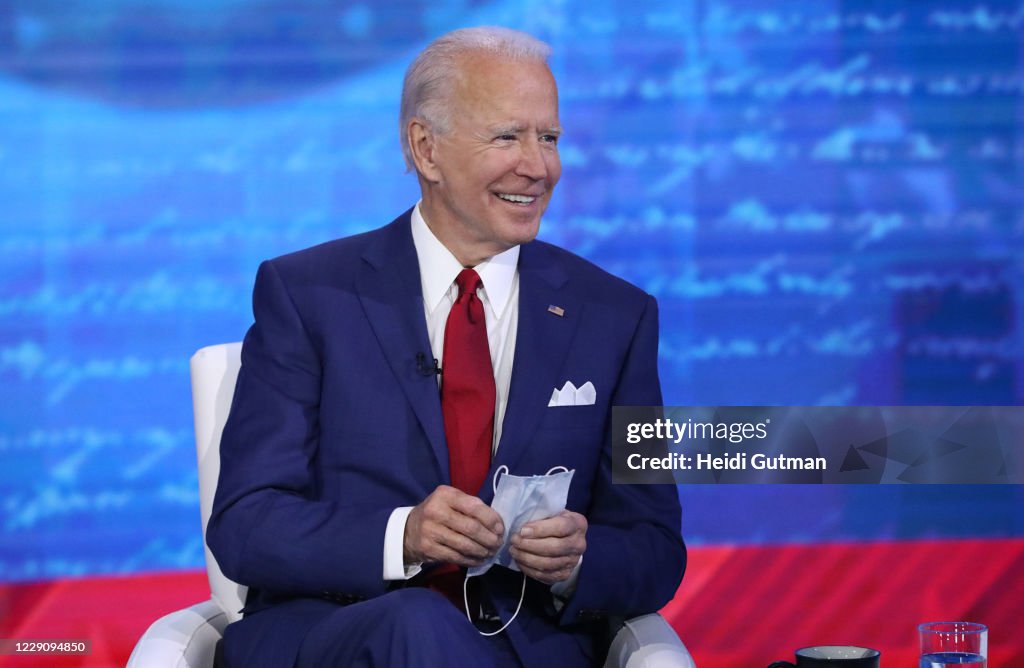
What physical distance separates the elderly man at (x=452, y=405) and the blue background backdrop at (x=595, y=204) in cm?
116

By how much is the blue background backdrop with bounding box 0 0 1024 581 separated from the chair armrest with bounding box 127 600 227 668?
1420mm

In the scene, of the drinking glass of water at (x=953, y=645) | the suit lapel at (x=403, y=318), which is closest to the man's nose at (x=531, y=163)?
the suit lapel at (x=403, y=318)

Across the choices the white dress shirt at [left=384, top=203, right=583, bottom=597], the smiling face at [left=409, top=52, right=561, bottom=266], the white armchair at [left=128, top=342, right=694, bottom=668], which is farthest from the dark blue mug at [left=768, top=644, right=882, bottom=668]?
the smiling face at [left=409, top=52, right=561, bottom=266]

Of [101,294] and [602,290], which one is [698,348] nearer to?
[602,290]

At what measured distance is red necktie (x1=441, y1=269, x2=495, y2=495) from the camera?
94.0 inches

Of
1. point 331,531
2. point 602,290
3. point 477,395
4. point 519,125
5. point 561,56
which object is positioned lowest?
point 331,531

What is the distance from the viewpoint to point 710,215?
3.77 meters

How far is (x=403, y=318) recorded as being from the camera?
96.2 inches

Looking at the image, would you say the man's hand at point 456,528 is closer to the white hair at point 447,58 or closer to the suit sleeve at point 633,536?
the suit sleeve at point 633,536

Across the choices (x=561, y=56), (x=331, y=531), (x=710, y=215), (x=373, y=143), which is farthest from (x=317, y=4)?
(x=331, y=531)

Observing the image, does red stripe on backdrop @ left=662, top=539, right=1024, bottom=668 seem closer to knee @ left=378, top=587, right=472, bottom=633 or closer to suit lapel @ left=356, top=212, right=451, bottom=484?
suit lapel @ left=356, top=212, right=451, bottom=484

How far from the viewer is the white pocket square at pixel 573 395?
2422 mm

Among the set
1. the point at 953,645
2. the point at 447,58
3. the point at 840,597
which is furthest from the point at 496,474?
the point at 840,597

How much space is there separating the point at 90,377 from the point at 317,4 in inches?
46.5
